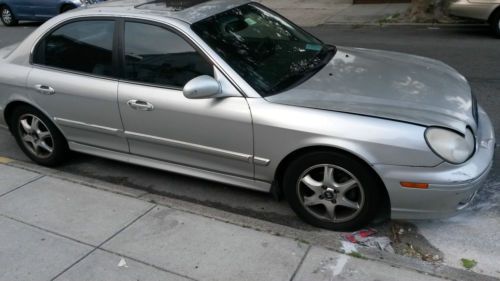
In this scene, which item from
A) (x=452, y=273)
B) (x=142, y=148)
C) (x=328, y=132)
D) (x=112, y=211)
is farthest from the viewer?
(x=142, y=148)

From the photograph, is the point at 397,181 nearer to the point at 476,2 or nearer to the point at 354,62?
the point at 354,62

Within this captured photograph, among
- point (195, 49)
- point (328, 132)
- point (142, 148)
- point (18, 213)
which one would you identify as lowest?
point (18, 213)

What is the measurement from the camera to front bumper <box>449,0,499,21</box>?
29.5ft

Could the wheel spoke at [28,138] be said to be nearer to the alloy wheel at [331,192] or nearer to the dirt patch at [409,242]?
the alloy wheel at [331,192]

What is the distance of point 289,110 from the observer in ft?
10.7

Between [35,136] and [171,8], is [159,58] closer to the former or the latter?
[171,8]

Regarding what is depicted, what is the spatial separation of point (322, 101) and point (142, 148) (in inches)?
63.4

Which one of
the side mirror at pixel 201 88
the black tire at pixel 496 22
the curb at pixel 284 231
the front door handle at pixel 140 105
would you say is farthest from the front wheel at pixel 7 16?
the side mirror at pixel 201 88

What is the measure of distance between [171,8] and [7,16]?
46.5 ft

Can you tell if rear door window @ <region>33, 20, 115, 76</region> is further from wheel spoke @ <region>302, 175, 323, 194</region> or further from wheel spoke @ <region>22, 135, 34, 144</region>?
wheel spoke @ <region>302, 175, 323, 194</region>

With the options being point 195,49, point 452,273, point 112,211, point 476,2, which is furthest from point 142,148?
point 476,2

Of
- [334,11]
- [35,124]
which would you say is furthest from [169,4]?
[334,11]

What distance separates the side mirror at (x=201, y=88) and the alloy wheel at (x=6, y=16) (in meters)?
14.8

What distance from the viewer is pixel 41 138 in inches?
183
